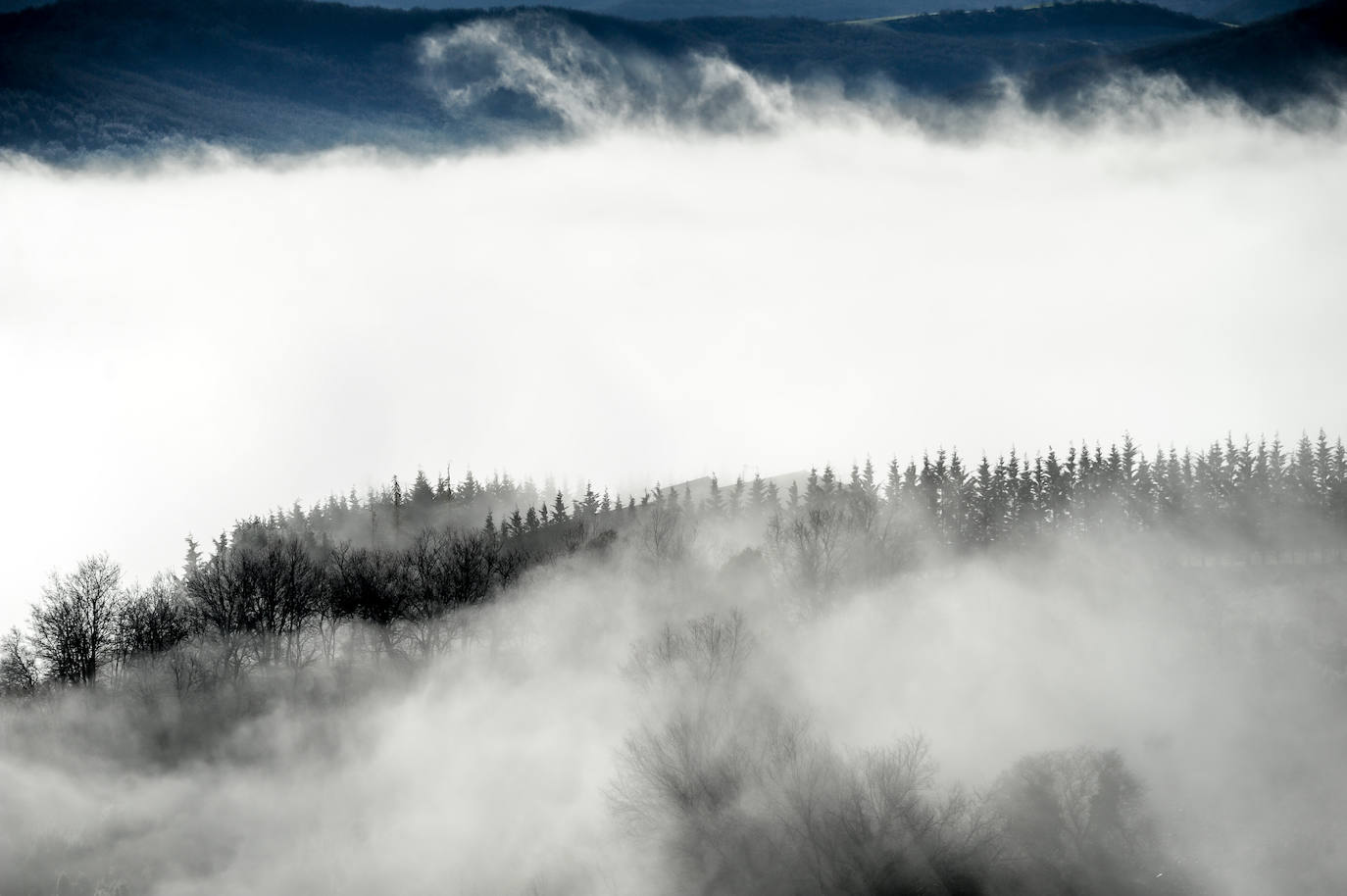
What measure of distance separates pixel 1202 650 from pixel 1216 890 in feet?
97.1

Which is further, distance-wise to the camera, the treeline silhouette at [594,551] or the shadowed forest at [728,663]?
the treeline silhouette at [594,551]

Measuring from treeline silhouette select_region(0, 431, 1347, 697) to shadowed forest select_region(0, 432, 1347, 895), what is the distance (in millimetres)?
434

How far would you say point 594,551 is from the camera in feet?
359

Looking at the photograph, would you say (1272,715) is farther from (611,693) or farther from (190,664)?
(190,664)

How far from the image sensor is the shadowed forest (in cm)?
6612

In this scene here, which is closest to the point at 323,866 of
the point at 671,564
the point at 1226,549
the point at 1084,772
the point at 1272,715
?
the point at 671,564

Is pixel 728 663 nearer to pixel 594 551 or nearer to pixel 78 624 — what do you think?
pixel 594 551

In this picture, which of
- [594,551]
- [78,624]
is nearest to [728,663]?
[594,551]

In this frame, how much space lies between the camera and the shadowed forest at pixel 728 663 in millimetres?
66125

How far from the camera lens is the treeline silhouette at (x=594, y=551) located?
283ft

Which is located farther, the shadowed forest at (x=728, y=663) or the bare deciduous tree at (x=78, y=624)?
the bare deciduous tree at (x=78, y=624)

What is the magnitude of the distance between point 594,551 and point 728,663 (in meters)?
34.2

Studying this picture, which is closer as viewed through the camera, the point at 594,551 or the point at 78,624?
the point at 78,624

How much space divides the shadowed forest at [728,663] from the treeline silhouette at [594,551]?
434 mm
